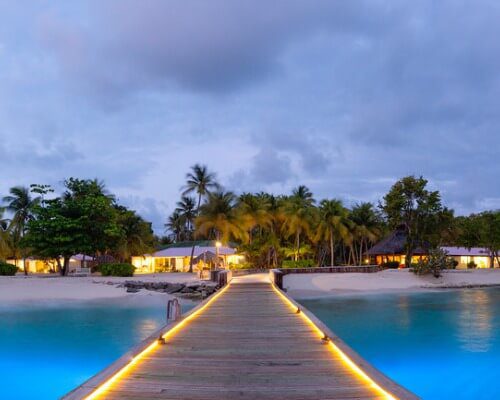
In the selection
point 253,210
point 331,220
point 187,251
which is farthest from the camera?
point 187,251

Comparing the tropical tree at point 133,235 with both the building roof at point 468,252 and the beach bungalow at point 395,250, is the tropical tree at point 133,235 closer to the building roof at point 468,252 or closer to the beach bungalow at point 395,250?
the beach bungalow at point 395,250

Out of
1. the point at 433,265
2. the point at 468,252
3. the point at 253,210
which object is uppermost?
the point at 253,210

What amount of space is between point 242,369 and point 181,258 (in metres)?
45.3

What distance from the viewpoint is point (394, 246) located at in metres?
49.0

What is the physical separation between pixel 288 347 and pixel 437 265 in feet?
105

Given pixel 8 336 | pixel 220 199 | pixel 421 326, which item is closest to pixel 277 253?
pixel 220 199

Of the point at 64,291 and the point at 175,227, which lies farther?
the point at 175,227

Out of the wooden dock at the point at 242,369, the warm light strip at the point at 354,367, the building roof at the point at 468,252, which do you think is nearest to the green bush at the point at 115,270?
the wooden dock at the point at 242,369

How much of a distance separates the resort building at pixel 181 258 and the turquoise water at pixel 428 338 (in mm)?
20906

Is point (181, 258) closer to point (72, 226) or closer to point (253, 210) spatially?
point (253, 210)

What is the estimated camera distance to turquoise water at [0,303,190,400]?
39.0ft

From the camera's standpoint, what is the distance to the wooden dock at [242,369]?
5.24 meters

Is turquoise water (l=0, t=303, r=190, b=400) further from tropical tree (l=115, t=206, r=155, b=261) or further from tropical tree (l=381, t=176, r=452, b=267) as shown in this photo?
tropical tree (l=381, t=176, r=452, b=267)

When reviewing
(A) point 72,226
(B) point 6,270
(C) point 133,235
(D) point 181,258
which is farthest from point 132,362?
(D) point 181,258
